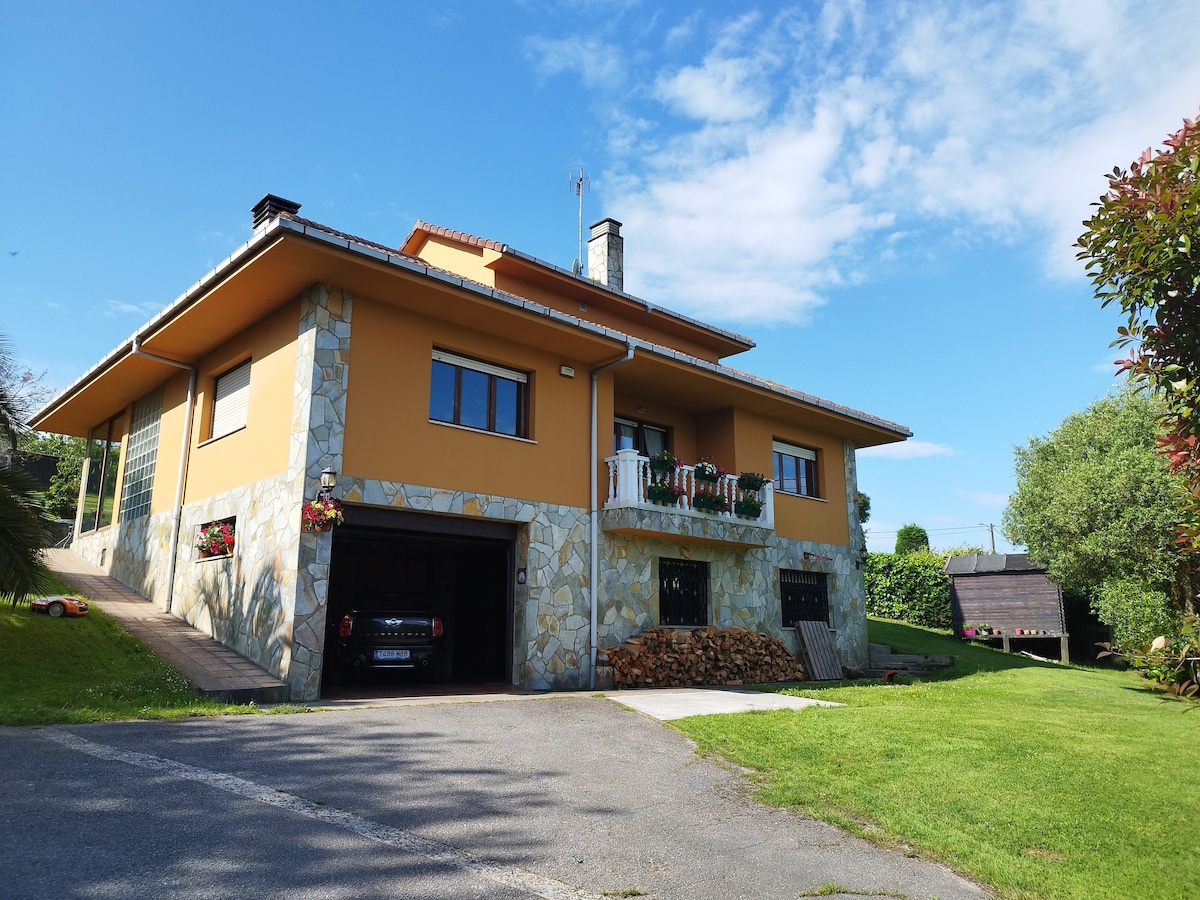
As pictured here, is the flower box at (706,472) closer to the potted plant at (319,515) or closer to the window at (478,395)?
the window at (478,395)

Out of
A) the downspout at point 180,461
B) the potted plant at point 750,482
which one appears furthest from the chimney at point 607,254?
the downspout at point 180,461

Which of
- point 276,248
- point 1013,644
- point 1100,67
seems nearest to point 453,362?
point 276,248

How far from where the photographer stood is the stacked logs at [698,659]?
13.1 metres

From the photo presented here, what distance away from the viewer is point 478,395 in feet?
41.3

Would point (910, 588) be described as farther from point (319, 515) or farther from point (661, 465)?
point (319, 515)

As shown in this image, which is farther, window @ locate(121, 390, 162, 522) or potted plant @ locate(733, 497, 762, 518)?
window @ locate(121, 390, 162, 522)

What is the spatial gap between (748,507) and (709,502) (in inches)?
45.8

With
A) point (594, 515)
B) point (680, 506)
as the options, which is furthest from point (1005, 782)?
point (680, 506)

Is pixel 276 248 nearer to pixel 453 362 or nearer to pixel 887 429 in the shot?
pixel 453 362

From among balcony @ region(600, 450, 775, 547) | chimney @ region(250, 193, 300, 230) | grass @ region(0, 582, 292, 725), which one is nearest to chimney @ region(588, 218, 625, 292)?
balcony @ region(600, 450, 775, 547)

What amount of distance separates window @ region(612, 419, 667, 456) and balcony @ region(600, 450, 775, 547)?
1757mm

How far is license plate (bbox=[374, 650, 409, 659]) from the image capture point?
11.4m

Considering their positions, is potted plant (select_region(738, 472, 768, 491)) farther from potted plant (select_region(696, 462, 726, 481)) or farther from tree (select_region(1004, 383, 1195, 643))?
tree (select_region(1004, 383, 1195, 643))

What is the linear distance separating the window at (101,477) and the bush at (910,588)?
21285mm
